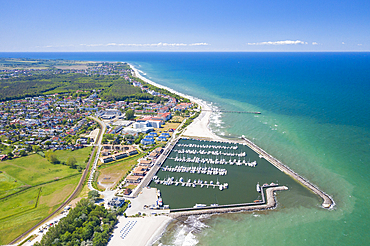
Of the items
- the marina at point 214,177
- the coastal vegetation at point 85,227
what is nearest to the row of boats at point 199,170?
the marina at point 214,177

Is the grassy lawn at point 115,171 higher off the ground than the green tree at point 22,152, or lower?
lower

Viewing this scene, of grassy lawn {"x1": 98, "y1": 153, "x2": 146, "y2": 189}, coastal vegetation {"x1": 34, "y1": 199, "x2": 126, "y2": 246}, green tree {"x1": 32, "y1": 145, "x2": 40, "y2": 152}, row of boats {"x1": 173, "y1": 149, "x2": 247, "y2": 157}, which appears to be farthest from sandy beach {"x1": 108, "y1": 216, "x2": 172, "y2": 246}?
green tree {"x1": 32, "y1": 145, "x2": 40, "y2": 152}

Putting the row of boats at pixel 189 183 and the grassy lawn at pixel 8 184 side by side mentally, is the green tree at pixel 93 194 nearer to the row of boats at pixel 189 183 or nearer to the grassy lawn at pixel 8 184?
the row of boats at pixel 189 183

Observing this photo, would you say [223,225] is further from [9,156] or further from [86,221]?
[9,156]

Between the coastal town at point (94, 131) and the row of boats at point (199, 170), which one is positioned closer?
the row of boats at point (199, 170)

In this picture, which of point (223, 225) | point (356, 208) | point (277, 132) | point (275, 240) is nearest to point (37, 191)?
point (223, 225)

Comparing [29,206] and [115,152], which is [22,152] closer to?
[115,152]

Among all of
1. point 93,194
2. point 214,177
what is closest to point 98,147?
point 93,194
